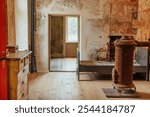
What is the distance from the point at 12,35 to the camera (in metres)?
6.88

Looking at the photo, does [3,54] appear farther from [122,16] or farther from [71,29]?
[71,29]

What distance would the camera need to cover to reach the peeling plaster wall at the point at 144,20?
7.25 meters

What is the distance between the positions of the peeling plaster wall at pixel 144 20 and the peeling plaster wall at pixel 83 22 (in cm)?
109

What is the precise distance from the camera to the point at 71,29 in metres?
13.3

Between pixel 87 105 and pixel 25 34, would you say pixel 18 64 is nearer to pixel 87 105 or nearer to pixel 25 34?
pixel 87 105

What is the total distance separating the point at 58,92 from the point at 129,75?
5.11ft

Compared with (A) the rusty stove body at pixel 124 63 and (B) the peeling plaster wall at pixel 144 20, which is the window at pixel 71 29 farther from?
(A) the rusty stove body at pixel 124 63

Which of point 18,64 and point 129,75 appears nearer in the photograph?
point 18,64

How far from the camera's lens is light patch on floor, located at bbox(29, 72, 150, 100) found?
215 inches

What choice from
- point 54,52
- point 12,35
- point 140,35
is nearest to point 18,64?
point 12,35

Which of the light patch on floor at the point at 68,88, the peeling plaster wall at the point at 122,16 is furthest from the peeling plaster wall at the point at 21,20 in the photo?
the peeling plaster wall at the point at 122,16

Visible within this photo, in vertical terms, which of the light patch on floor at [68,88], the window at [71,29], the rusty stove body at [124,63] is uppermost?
the window at [71,29]

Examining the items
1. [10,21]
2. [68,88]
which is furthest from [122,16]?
[10,21]

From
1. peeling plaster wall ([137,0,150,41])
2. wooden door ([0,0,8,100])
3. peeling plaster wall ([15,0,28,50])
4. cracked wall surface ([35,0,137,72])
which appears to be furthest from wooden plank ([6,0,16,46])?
peeling plaster wall ([137,0,150,41])
